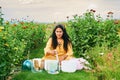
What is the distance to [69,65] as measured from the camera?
9.77m

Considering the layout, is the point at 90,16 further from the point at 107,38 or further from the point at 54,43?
the point at 54,43

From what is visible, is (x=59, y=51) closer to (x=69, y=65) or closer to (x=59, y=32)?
(x=59, y=32)

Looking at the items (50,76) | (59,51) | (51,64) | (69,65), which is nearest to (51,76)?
(50,76)

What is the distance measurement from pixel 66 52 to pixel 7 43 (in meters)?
2.93

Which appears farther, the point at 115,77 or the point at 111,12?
the point at 111,12

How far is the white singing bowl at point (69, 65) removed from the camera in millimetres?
9750

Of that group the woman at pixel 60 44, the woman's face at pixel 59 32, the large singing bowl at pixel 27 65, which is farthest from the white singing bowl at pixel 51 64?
the woman's face at pixel 59 32

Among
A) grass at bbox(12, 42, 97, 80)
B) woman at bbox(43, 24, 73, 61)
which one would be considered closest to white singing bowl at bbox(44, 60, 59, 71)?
grass at bbox(12, 42, 97, 80)

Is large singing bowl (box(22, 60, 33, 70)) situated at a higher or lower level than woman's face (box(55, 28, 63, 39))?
lower

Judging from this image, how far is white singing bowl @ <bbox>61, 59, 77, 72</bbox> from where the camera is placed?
9.75 metres

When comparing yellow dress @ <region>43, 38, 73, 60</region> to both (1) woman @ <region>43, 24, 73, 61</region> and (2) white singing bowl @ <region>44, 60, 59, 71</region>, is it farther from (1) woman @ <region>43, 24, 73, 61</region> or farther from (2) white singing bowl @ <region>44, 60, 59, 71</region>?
(2) white singing bowl @ <region>44, 60, 59, 71</region>

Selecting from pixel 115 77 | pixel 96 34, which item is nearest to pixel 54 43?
pixel 96 34

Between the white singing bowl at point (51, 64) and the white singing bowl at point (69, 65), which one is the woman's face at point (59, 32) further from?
the white singing bowl at point (51, 64)

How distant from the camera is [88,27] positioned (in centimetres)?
1197
